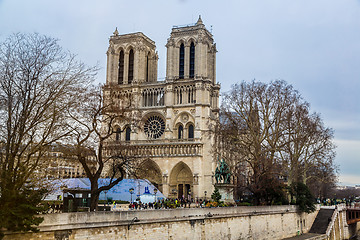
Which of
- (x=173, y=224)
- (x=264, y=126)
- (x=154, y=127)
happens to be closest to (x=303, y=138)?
(x=264, y=126)

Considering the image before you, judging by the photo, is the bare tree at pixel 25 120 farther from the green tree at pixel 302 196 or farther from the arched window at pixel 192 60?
the arched window at pixel 192 60

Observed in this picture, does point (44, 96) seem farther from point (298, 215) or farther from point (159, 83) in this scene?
point (159, 83)

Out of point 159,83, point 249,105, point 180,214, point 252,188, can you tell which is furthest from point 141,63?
point 180,214

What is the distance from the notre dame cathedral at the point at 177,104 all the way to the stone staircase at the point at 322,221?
54.4 feet

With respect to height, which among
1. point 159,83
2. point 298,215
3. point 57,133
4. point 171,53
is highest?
point 171,53

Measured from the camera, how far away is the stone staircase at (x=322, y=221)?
40094 millimetres

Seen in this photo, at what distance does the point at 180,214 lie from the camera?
23.0 m

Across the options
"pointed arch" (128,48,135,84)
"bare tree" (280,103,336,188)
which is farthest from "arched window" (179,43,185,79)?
"bare tree" (280,103,336,188)

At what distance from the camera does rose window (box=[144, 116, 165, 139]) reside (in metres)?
61.4

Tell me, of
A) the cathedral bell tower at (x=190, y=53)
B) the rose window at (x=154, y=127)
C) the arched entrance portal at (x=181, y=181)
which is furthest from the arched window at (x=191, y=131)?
the cathedral bell tower at (x=190, y=53)

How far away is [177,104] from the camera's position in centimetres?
6016

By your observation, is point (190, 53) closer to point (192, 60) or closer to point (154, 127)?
point (192, 60)

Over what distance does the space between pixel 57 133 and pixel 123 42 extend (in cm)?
4778

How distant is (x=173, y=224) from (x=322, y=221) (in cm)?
2486
